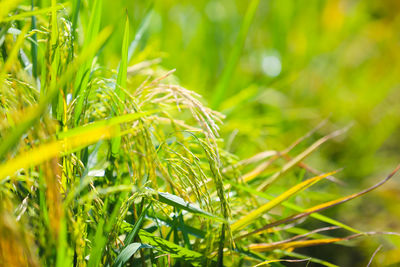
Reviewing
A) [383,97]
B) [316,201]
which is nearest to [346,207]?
[316,201]

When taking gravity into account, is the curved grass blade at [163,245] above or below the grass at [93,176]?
below

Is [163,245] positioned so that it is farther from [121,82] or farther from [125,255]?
[121,82]

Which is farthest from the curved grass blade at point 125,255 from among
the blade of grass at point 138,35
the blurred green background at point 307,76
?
the blurred green background at point 307,76

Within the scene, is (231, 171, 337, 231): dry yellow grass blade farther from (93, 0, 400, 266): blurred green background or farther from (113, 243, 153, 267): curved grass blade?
(93, 0, 400, 266): blurred green background

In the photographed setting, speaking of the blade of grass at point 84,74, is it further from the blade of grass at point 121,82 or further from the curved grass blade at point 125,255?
the curved grass blade at point 125,255

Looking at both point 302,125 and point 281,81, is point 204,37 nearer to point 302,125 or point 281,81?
point 281,81

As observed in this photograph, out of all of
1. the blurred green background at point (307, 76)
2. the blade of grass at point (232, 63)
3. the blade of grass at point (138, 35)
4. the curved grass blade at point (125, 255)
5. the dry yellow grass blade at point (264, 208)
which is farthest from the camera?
the blurred green background at point (307, 76)

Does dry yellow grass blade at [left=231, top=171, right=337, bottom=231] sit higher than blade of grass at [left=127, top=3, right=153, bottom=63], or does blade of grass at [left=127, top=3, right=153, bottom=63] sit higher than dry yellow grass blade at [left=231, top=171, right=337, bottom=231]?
blade of grass at [left=127, top=3, right=153, bottom=63]

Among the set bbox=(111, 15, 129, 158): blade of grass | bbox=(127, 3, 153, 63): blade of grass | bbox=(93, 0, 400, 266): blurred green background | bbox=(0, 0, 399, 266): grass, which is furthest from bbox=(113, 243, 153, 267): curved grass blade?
bbox=(93, 0, 400, 266): blurred green background

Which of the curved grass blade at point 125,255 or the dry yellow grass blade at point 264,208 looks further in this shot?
the dry yellow grass blade at point 264,208
